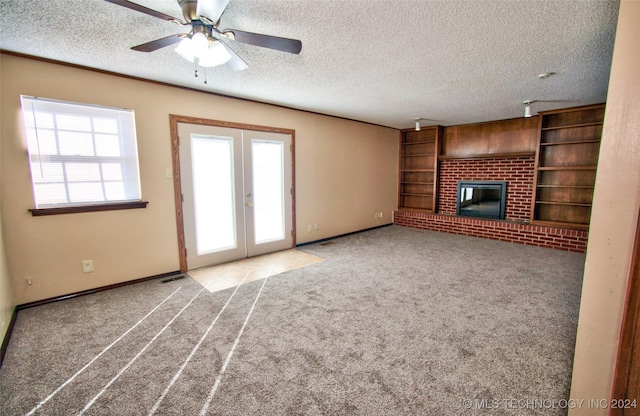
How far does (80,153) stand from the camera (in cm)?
280

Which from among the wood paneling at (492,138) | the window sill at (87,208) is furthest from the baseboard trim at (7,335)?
the wood paneling at (492,138)

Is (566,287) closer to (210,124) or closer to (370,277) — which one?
(370,277)

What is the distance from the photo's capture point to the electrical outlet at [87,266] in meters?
2.89

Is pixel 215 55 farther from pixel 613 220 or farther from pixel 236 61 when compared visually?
pixel 613 220

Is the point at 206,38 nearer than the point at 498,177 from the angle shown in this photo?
Yes

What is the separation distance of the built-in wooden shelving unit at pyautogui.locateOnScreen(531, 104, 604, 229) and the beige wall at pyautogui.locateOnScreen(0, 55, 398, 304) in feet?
13.0

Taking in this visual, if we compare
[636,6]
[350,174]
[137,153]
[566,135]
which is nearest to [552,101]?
[566,135]

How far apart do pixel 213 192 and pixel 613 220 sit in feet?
12.4

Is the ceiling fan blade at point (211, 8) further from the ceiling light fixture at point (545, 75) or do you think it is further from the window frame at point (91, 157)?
the ceiling light fixture at point (545, 75)

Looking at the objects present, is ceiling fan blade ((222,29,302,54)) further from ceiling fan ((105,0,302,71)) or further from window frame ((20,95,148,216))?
window frame ((20,95,148,216))

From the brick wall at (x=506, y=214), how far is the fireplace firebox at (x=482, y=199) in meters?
0.10

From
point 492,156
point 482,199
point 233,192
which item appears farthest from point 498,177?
point 233,192

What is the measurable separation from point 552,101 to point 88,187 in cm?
610

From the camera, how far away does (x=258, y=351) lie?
198 cm
